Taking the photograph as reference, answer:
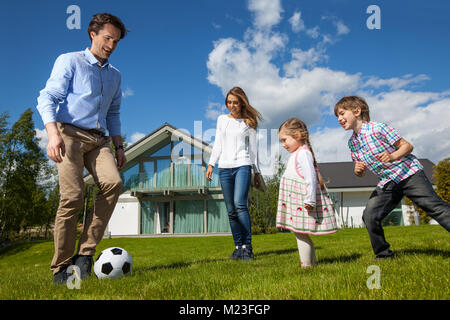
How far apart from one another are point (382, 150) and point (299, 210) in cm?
114

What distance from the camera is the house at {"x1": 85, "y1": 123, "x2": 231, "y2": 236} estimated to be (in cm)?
1870

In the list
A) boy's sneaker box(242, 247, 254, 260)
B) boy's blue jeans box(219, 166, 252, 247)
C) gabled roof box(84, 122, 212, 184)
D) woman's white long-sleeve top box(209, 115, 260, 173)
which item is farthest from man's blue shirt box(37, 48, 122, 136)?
gabled roof box(84, 122, 212, 184)

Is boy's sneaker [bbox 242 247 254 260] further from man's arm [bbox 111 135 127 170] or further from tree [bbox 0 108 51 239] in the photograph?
tree [bbox 0 108 51 239]

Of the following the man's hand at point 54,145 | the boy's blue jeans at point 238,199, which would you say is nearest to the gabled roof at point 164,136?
the boy's blue jeans at point 238,199

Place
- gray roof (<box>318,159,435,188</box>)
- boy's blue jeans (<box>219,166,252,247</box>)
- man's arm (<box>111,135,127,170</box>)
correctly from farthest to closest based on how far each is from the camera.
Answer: gray roof (<box>318,159,435,188</box>) < boy's blue jeans (<box>219,166,252,247</box>) < man's arm (<box>111,135,127,170</box>)

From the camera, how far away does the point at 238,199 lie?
4789 millimetres

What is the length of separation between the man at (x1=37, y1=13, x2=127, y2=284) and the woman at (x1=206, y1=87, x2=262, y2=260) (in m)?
1.87

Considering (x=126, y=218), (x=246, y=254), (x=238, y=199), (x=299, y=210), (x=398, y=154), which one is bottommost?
(x=126, y=218)

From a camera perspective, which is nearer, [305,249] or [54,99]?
[54,99]

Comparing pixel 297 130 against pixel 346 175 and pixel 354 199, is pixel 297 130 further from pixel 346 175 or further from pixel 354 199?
pixel 346 175

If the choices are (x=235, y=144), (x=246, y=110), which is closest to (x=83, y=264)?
(x=235, y=144)

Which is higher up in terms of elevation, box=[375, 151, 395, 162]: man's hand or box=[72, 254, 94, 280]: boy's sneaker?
box=[375, 151, 395, 162]: man's hand
